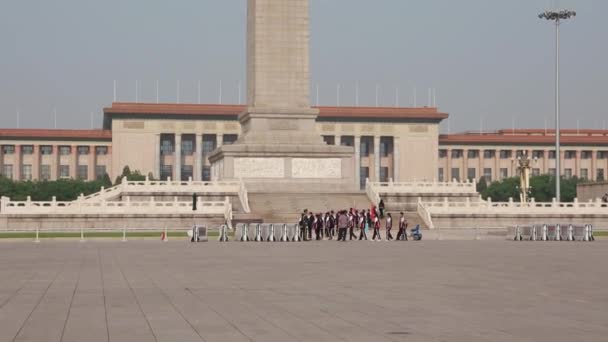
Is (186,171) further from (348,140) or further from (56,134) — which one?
(348,140)

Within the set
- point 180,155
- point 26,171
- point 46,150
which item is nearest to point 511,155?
point 180,155

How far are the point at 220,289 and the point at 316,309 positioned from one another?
397 centimetres

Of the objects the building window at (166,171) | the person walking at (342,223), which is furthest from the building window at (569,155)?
the person walking at (342,223)

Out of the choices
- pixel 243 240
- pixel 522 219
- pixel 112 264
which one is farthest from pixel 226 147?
pixel 112 264

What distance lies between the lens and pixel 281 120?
7688cm

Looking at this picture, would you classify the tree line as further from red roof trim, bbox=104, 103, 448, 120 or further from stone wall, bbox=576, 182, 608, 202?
stone wall, bbox=576, 182, 608, 202

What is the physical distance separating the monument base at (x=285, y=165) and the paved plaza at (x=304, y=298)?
4504 centimetres

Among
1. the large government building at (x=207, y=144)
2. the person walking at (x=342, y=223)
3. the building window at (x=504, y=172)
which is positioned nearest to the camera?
the person walking at (x=342, y=223)

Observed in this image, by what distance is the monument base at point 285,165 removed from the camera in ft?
249

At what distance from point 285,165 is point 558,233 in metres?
30.3

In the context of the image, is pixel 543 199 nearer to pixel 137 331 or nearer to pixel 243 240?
pixel 243 240

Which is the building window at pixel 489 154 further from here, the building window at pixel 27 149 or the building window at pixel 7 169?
the building window at pixel 7 169

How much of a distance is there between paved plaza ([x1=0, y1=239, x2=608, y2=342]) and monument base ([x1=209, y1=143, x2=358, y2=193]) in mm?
45035

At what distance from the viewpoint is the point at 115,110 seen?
450 ft
